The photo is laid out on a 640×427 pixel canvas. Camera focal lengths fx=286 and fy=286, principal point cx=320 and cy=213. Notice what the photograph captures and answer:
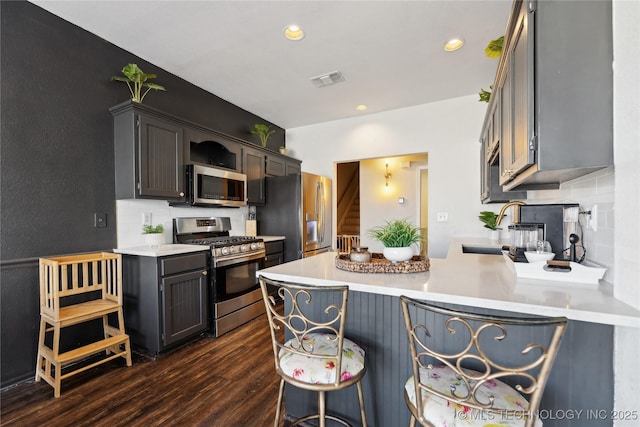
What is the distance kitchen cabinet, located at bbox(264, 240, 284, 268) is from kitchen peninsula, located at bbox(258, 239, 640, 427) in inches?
79.5

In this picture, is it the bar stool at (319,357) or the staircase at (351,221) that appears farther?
the staircase at (351,221)

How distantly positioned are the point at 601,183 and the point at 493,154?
1.18 metres

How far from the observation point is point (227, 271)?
299 centimetres

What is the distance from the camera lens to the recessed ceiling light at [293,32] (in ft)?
7.90

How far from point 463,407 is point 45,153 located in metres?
3.06

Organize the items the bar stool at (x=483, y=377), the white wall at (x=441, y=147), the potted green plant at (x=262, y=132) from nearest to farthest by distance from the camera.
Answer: the bar stool at (x=483, y=377)
the white wall at (x=441, y=147)
the potted green plant at (x=262, y=132)

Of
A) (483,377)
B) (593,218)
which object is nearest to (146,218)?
(483,377)

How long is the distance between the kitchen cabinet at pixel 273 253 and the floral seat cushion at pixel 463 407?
2814mm

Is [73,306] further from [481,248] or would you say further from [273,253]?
[481,248]

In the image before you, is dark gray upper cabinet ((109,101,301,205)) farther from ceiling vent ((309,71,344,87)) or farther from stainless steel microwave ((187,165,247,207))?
ceiling vent ((309,71,344,87))

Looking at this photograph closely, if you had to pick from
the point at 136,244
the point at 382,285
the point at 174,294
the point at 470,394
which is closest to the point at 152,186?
the point at 136,244

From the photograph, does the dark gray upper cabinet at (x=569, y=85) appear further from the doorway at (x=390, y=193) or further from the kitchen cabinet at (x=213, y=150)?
the doorway at (x=390, y=193)

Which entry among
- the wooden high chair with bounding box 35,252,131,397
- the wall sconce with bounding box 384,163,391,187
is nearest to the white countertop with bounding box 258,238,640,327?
the wooden high chair with bounding box 35,252,131,397

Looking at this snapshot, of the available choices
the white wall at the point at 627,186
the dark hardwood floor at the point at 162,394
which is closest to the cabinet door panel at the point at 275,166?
the dark hardwood floor at the point at 162,394
